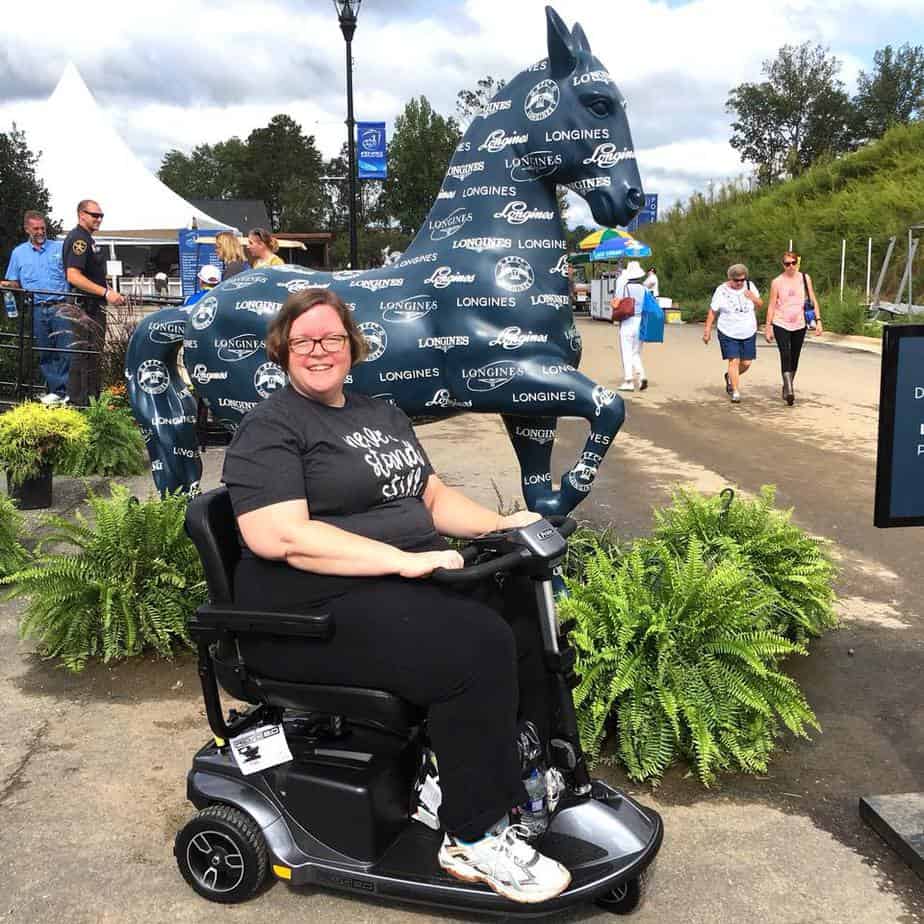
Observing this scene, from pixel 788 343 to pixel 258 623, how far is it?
33.2 feet

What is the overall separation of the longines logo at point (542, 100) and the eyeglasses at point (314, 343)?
1.73 m

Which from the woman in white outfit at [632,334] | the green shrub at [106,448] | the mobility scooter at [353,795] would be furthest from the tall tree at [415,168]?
the mobility scooter at [353,795]

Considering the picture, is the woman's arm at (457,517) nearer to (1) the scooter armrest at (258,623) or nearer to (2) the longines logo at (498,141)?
(1) the scooter armrest at (258,623)

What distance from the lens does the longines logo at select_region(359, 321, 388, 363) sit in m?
3.91

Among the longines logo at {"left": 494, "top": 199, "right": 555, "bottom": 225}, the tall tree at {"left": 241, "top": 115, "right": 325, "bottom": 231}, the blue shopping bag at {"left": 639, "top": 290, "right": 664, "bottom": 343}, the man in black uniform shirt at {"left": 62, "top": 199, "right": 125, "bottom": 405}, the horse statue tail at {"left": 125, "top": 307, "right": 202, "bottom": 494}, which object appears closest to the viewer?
the longines logo at {"left": 494, "top": 199, "right": 555, "bottom": 225}

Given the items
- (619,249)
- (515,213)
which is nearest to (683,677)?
(515,213)

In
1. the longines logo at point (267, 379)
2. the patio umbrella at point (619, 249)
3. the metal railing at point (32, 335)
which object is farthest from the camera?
the patio umbrella at point (619, 249)

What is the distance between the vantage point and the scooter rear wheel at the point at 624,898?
7.82ft

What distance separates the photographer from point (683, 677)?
3148mm

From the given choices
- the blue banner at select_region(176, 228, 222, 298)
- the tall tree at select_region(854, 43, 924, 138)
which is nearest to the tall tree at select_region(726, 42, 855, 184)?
the tall tree at select_region(854, 43, 924, 138)

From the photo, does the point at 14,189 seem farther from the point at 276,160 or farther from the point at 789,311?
the point at 276,160

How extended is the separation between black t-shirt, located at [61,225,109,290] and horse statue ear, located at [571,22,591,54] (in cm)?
612

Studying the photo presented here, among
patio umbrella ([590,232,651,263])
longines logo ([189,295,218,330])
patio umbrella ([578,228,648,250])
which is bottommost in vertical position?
longines logo ([189,295,218,330])

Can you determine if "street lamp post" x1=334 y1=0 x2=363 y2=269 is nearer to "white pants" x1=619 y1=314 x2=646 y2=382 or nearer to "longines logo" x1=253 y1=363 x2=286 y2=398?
"white pants" x1=619 y1=314 x2=646 y2=382
